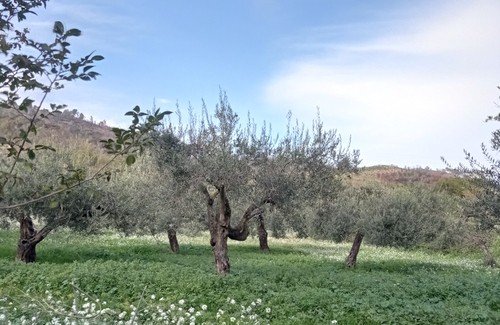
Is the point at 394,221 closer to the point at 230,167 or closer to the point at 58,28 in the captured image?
the point at 230,167

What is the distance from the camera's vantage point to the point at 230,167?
1144 centimetres

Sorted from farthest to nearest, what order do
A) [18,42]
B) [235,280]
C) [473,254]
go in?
[473,254]
[235,280]
[18,42]

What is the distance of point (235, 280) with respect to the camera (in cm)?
1015

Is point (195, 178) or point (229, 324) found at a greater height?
point (195, 178)

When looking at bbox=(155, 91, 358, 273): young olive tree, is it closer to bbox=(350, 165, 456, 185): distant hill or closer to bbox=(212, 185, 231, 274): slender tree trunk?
bbox=(212, 185, 231, 274): slender tree trunk

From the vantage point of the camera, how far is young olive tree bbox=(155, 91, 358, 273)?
11789 mm

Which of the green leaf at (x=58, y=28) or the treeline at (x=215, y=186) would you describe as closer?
the green leaf at (x=58, y=28)

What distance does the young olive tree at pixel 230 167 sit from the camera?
11.8 m

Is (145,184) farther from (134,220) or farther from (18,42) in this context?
(18,42)

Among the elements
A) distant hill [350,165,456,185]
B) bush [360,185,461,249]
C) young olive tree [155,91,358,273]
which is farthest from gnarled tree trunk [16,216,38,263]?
distant hill [350,165,456,185]

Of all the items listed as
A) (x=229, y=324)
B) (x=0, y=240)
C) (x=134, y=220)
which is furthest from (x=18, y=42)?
(x=0, y=240)

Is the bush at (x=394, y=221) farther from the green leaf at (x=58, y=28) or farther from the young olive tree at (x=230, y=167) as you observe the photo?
the green leaf at (x=58, y=28)

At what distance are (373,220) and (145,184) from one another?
1243cm

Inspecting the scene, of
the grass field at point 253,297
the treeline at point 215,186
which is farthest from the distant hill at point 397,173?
the grass field at point 253,297
